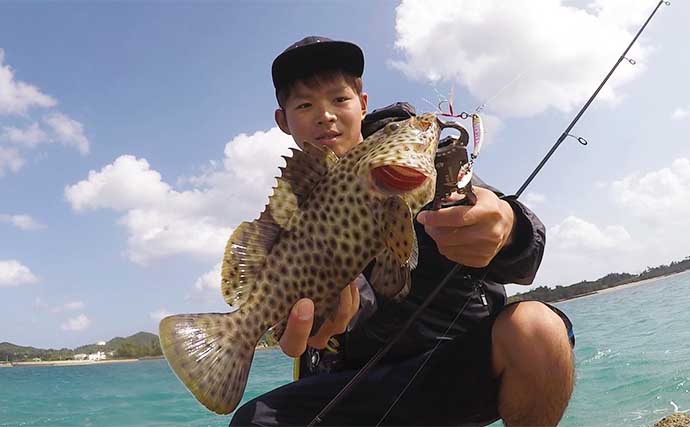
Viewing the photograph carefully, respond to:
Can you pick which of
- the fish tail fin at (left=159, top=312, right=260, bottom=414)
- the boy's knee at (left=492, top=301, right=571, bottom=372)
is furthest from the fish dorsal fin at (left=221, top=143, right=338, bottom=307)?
the boy's knee at (left=492, top=301, right=571, bottom=372)

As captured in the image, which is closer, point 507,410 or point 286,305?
point 286,305

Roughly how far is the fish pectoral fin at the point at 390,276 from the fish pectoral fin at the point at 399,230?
0.10 feet

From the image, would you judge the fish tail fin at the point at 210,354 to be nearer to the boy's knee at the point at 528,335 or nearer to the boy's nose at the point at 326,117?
the boy's knee at the point at 528,335

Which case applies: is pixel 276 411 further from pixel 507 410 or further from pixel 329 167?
pixel 329 167

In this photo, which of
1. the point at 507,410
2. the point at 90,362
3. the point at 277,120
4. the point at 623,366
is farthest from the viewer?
the point at 90,362

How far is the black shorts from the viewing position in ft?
11.0

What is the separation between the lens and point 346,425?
146 inches

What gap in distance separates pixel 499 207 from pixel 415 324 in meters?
1.47

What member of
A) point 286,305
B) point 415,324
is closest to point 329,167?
point 286,305

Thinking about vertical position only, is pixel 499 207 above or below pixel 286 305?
above

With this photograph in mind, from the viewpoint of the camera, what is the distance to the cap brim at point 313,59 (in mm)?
3672

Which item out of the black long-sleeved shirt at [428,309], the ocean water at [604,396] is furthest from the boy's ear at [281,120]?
the ocean water at [604,396]

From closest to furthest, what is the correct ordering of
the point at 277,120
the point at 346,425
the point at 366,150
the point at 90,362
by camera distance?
1. the point at 366,150
2. the point at 346,425
3. the point at 277,120
4. the point at 90,362

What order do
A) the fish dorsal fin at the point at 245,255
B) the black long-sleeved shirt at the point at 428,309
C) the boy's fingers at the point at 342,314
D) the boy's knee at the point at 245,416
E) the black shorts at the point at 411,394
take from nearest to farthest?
the fish dorsal fin at the point at 245,255 < the boy's fingers at the point at 342,314 < the black shorts at the point at 411,394 < the boy's knee at the point at 245,416 < the black long-sleeved shirt at the point at 428,309
